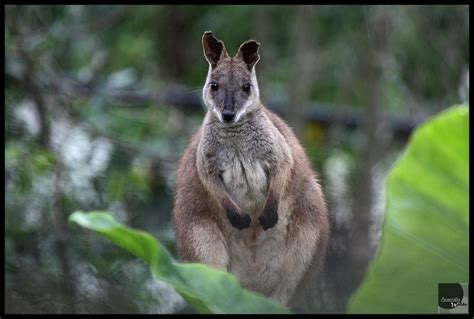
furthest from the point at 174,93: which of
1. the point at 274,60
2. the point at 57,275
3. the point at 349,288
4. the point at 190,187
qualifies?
the point at 190,187

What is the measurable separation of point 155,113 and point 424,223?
5839 mm

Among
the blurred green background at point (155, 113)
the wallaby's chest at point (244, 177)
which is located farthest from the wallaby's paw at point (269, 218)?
the blurred green background at point (155, 113)

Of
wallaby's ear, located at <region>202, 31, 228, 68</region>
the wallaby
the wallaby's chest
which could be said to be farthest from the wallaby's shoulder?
wallaby's ear, located at <region>202, 31, 228, 68</region>

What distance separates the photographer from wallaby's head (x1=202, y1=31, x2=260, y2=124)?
9.81 ft

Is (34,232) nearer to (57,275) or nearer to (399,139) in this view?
(57,275)

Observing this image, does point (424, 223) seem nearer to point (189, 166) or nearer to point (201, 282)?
point (201, 282)

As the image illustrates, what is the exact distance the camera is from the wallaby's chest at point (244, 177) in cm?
337

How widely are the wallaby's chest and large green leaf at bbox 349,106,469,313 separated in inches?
49.2

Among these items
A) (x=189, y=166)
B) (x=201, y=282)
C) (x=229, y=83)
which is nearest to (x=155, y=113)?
(x=189, y=166)

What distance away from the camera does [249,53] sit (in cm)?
A: 295

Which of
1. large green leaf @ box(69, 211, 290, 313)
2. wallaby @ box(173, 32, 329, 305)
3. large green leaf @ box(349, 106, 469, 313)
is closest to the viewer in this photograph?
large green leaf @ box(349, 106, 469, 313)

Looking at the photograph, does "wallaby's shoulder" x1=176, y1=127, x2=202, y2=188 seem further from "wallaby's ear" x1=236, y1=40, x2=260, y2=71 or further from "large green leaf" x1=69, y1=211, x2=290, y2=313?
"large green leaf" x1=69, y1=211, x2=290, y2=313

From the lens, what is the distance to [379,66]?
6.30m

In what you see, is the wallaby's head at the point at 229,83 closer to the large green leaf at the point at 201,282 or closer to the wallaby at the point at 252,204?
the wallaby at the point at 252,204
